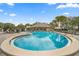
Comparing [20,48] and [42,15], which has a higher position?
[42,15]

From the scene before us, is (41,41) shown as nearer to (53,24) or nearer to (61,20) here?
(53,24)

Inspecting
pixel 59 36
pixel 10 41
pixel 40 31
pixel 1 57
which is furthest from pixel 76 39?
pixel 1 57

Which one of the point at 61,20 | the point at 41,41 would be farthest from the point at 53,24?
the point at 41,41

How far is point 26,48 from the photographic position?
3.25 m

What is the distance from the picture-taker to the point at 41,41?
3379 millimetres

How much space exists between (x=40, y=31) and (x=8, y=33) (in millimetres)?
729

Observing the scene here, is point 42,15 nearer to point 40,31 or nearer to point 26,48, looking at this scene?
point 40,31

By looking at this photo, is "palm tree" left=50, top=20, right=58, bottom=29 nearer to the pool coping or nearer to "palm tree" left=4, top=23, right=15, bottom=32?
the pool coping

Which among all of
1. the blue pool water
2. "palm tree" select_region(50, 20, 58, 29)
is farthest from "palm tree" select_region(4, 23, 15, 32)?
"palm tree" select_region(50, 20, 58, 29)

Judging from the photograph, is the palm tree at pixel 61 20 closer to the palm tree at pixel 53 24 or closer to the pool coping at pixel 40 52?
the palm tree at pixel 53 24

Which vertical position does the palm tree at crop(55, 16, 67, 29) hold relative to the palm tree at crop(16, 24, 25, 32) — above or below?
above

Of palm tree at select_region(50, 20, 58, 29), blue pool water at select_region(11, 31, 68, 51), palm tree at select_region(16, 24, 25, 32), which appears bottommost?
blue pool water at select_region(11, 31, 68, 51)

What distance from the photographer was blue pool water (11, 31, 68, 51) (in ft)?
10.7

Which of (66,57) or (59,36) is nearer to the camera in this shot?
(66,57)
